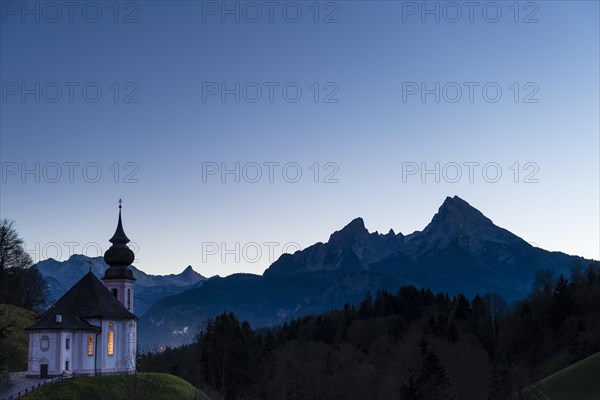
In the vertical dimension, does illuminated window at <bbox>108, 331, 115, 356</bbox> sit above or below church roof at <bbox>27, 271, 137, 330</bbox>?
→ below

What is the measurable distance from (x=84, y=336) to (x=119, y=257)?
19.7 metres

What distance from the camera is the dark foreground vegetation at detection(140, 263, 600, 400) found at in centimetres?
9956

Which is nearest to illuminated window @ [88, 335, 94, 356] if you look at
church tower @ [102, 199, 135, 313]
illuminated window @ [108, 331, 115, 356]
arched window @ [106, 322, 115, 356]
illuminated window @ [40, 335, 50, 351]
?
arched window @ [106, 322, 115, 356]

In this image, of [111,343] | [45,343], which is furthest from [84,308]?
[45,343]

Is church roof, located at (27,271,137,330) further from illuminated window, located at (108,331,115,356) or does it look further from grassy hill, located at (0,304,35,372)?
grassy hill, located at (0,304,35,372)

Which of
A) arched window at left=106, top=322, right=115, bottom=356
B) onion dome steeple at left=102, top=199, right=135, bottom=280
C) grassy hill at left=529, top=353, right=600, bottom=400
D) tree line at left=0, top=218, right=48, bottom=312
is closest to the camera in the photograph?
grassy hill at left=529, top=353, right=600, bottom=400

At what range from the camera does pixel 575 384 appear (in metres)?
84.2

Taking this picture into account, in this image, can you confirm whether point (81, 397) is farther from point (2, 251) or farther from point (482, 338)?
point (482, 338)

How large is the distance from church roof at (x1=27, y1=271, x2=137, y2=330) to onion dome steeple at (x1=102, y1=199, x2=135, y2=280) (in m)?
10.1

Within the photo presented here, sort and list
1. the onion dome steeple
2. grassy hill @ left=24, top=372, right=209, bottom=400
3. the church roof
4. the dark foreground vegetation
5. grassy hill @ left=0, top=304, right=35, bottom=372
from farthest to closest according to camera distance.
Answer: the onion dome steeple
the dark foreground vegetation
grassy hill @ left=0, top=304, right=35, bottom=372
the church roof
grassy hill @ left=24, top=372, right=209, bottom=400

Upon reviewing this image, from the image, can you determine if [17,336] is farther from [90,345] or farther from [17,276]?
[17,276]

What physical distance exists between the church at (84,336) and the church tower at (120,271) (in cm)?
966

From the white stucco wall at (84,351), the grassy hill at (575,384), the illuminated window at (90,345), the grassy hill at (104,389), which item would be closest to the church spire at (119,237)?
the white stucco wall at (84,351)

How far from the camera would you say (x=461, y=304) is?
499 feet
